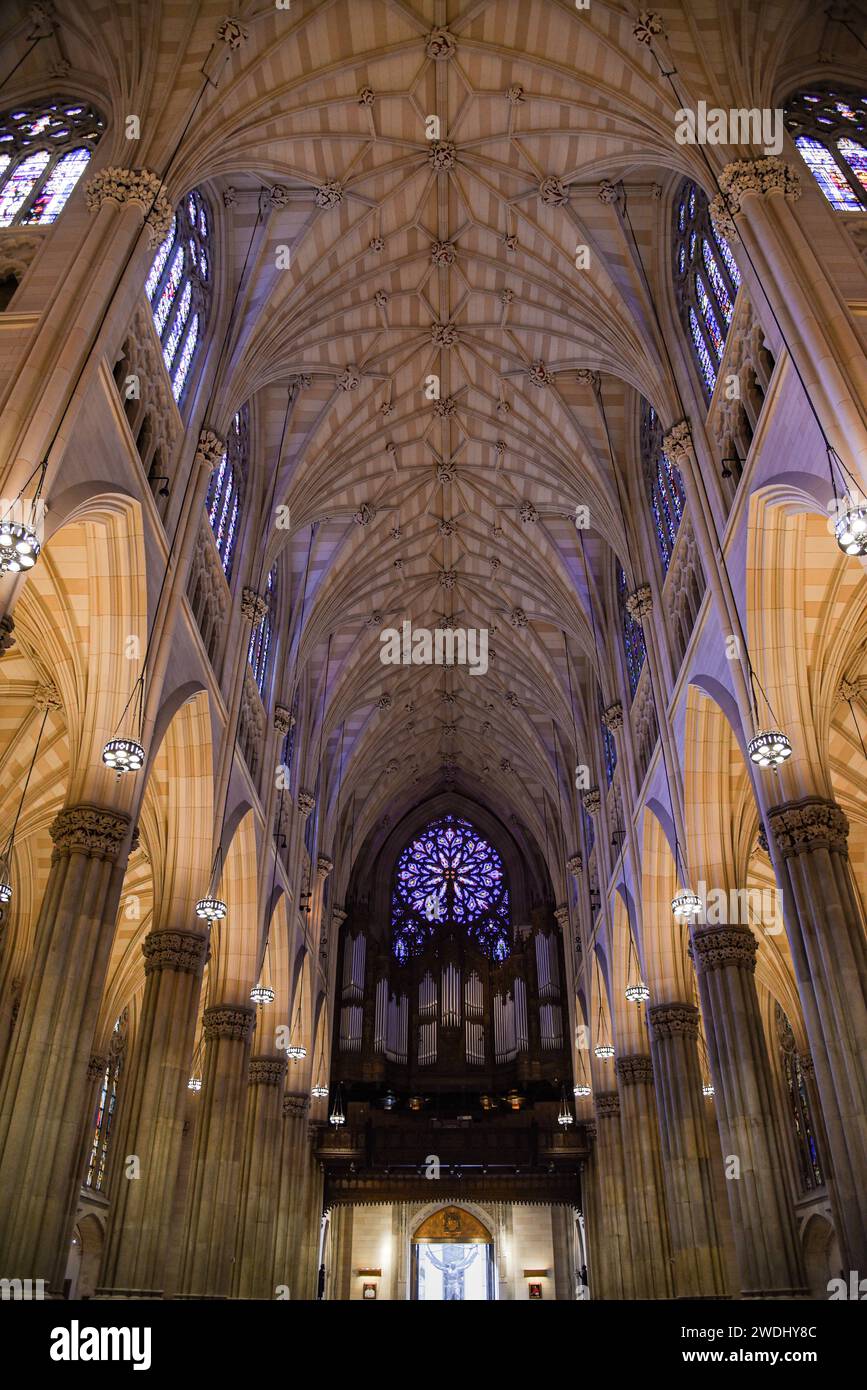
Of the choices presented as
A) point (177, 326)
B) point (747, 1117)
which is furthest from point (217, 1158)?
point (177, 326)

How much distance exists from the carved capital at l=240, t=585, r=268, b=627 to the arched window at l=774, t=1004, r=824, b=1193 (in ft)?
71.5

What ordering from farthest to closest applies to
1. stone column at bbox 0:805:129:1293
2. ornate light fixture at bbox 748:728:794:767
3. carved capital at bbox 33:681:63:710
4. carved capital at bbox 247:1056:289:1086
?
carved capital at bbox 247:1056:289:1086 < carved capital at bbox 33:681:63:710 < ornate light fixture at bbox 748:728:794:767 < stone column at bbox 0:805:129:1293

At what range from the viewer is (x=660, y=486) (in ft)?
73.4

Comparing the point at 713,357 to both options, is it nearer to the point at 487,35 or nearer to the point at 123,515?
the point at 487,35

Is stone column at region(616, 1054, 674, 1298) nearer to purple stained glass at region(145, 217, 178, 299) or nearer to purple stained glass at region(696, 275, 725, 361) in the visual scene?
purple stained glass at region(696, 275, 725, 361)

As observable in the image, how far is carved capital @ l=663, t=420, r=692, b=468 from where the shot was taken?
17844mm

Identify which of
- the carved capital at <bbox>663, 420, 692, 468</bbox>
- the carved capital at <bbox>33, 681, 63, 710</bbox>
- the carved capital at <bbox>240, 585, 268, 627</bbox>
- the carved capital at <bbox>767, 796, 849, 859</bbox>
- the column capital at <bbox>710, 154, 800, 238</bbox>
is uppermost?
the carved capital at <bbox>240, 585, 268, 627</bbox>

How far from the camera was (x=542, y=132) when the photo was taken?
19.2 meters

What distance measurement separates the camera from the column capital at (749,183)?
14.1m

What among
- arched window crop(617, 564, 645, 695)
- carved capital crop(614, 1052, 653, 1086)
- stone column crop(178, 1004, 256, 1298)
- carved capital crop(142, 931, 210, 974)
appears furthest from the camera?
carved capital crop(614, 1052, 653, 1086)

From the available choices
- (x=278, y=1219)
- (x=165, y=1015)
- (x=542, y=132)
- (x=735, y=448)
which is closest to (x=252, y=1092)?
(x=278, y=1219)

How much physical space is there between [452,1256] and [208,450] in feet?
96.6

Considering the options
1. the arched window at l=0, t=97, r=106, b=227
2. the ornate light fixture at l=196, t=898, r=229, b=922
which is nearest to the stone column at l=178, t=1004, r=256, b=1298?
the ornate light fixture at l=196, t=898, r=229, b=922
